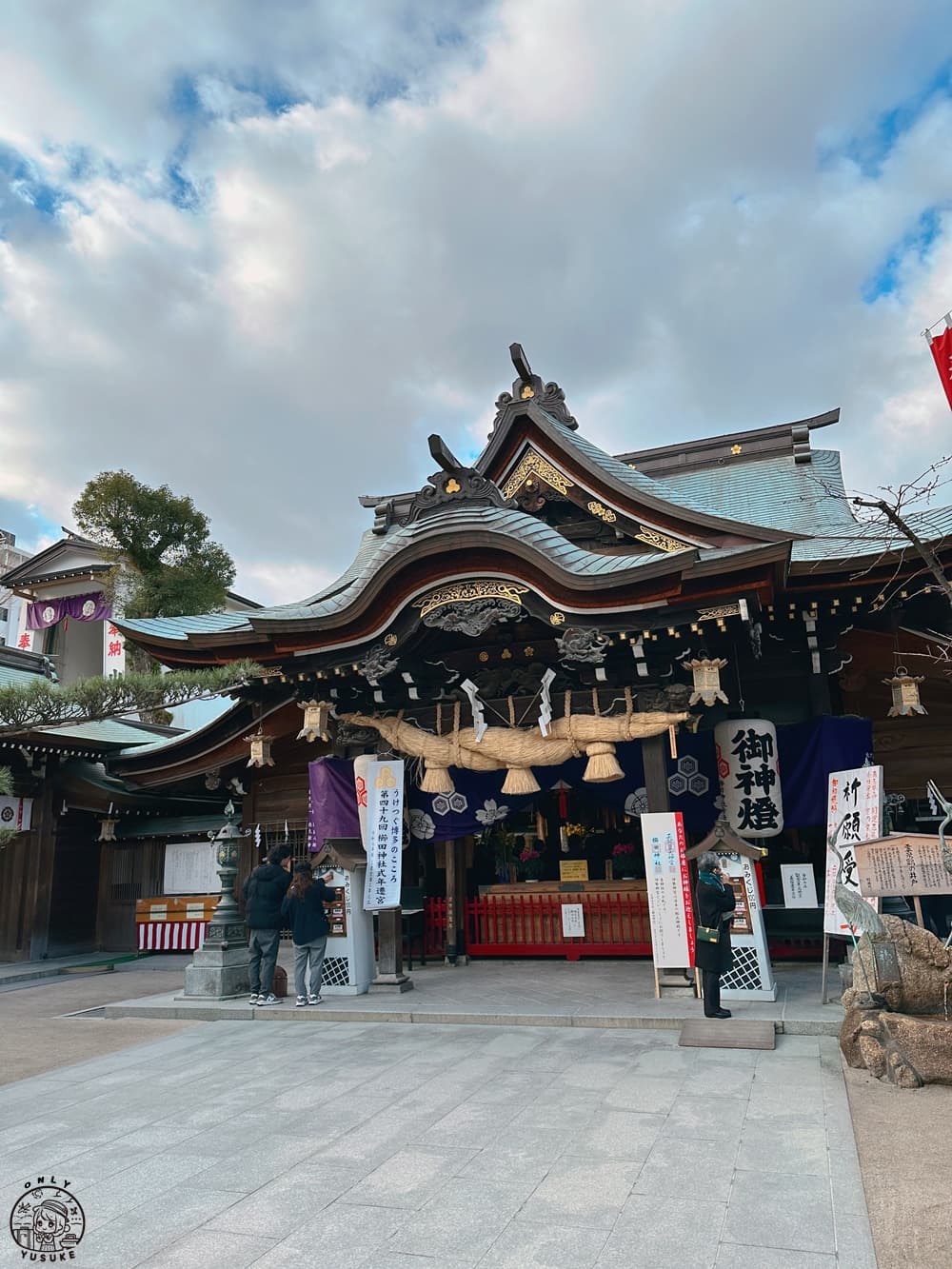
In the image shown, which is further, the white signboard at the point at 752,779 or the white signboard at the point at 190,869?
the white signboard at the point at 190,869

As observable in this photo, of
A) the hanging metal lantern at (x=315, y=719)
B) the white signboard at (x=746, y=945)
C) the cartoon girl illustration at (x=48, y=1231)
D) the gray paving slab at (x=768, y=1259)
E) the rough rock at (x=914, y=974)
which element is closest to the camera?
the gray paving slab at (x=768, y=1259)

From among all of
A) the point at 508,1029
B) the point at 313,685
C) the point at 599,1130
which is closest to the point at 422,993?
the point at 508,1029

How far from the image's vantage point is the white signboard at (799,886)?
32.3ft

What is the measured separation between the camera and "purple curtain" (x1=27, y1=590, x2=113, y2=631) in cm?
2453

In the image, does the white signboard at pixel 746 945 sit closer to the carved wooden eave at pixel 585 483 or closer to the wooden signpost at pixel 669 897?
the wooden signpost at pixel 669 897

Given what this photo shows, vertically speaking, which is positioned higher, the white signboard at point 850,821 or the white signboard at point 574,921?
the white signboard at point 850,821

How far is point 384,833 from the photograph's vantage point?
10195 mm

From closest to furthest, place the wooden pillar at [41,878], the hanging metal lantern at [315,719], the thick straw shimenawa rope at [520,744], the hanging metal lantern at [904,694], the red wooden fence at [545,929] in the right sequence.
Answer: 1. the thick straw shimenawa rope at [520,744]
2. the hanging metal lantern at [904,694]
3. the hanging metal lantern at [315,719]
4. the red wooden fence at [545,929]
5. the wooden pillar at [41,878]

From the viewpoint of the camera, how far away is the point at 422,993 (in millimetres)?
9680

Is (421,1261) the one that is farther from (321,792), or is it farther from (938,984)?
(321,792)

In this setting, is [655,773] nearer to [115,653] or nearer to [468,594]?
[468,594]

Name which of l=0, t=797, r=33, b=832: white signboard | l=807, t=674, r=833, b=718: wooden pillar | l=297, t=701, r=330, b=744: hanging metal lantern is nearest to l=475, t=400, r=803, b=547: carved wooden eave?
l=807, t=674, r=833, b=718: wooden pillar

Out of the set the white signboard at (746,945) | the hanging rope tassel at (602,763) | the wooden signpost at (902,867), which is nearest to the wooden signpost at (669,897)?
the white signboard at (746,945)

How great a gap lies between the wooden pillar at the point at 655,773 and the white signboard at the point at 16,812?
11.8m
